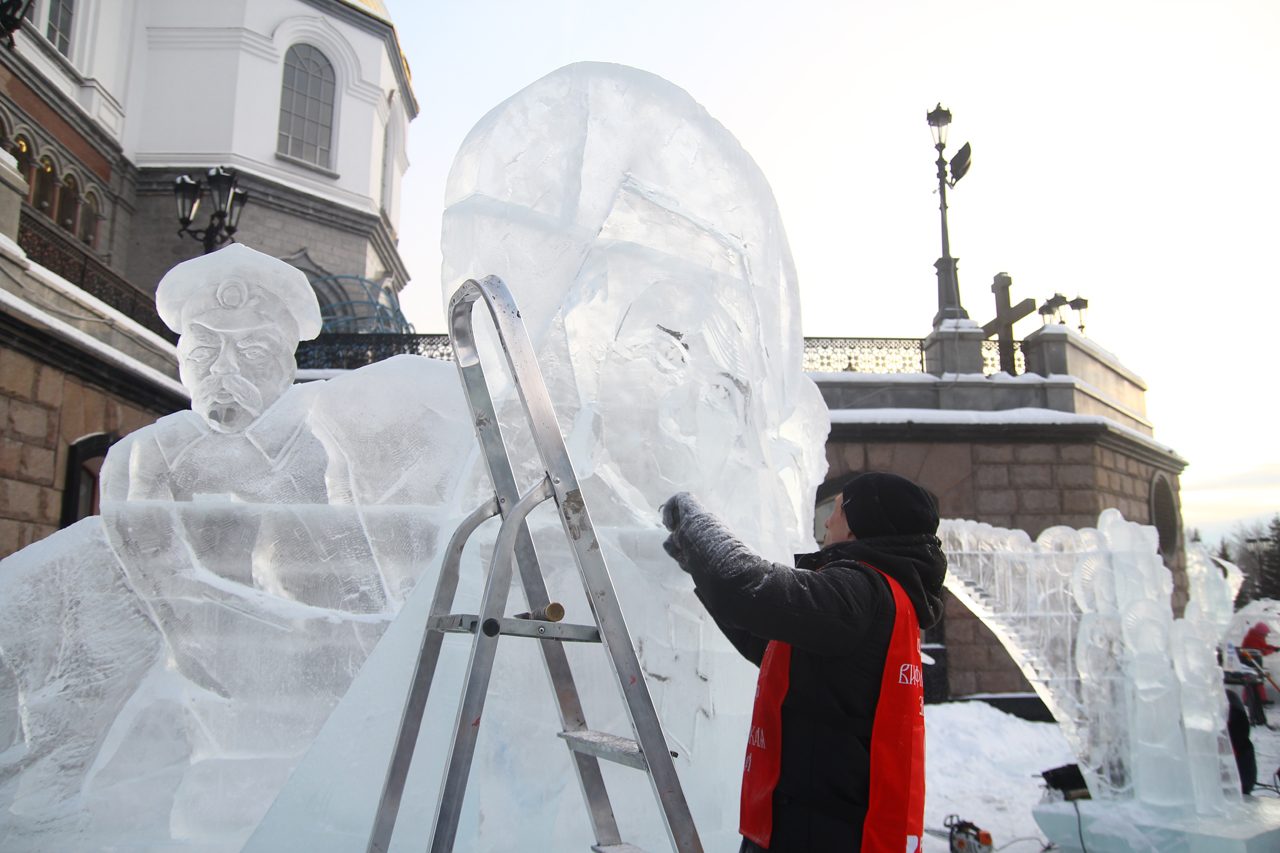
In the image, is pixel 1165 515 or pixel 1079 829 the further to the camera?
pixel 1165 515

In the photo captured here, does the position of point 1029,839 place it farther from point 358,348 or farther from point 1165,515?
point 1165,515

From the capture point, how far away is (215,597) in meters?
3.00

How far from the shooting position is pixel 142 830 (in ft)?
9.07

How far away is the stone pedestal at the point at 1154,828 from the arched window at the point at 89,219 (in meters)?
17.2

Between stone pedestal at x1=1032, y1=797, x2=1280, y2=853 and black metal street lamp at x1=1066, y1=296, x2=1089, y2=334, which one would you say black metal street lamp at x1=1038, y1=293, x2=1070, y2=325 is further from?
stone pedestal at x1=1032, y1=797, x2=1280, y2=853

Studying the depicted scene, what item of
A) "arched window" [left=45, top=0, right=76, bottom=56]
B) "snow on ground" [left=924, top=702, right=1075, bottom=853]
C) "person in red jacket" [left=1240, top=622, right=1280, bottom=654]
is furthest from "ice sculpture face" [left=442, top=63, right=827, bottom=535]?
"arched window" [left=45, top=0, right=76, bottom=56]

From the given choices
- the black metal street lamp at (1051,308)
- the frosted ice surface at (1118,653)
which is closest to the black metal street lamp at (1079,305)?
the black metal street lamp at (1051,308)

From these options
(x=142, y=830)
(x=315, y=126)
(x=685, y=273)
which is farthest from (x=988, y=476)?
(x=315, y=126)

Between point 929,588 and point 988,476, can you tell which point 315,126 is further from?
point 929,588

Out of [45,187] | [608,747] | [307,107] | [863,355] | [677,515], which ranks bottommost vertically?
[608,747]

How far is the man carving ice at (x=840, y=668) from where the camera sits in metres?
1.67

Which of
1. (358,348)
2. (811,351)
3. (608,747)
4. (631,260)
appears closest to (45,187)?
(358,348)

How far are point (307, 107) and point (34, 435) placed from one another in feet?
42.3

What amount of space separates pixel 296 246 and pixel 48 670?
1677 cm
